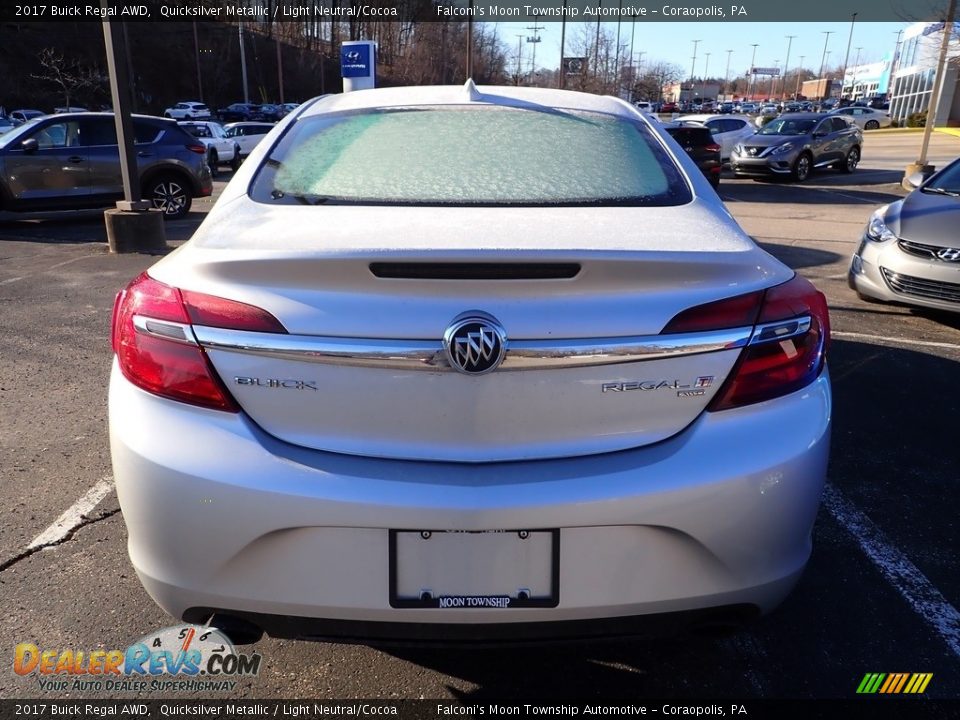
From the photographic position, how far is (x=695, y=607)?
5.83ft

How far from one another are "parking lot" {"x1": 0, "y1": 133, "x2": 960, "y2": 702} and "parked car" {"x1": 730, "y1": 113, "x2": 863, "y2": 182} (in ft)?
48.1

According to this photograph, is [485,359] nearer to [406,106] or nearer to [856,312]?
[406,106]

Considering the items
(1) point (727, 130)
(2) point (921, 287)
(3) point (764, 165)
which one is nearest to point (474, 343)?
(2) point (921, 287)

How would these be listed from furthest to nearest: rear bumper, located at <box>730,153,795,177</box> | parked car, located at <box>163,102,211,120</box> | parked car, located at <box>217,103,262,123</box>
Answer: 1. parked car, located at <box>217,103,262,123</box>
2. parked car, located at <box>163,102,211,120</box>
3. rear bumper, located at <box>730,153,795,177</box>

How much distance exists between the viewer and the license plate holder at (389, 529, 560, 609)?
1.67m

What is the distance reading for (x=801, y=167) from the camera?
19359 mm

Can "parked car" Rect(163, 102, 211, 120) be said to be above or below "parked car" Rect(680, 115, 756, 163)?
below

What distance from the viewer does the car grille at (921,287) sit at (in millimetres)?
5723

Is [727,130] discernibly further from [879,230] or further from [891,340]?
[891,340]

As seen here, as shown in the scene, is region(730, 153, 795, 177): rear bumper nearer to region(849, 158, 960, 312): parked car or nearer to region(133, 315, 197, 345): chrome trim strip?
region(849, 158, 960, 312): parked car

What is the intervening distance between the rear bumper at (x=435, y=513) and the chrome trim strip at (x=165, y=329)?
6.0 inches

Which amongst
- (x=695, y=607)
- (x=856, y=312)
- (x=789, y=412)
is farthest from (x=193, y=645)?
(x=856, y=312)

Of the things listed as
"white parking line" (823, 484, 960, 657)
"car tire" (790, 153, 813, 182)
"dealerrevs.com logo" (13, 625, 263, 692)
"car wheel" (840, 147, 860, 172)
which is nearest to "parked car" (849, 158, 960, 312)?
"white parking line" (823, 484, 960, 657)

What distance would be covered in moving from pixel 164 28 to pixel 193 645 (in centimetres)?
7051
